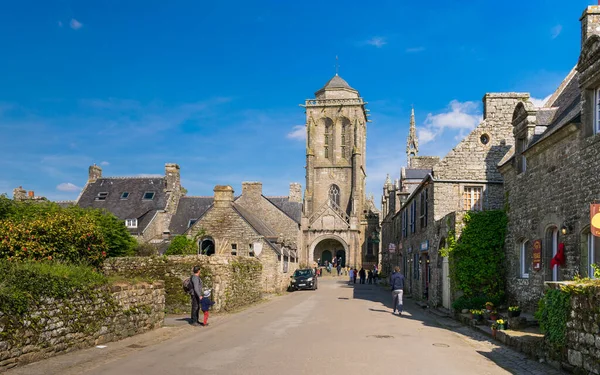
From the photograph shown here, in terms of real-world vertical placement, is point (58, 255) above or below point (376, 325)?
above

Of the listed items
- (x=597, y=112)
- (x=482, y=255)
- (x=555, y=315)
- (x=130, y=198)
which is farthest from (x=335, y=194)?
(x=555, y=315)

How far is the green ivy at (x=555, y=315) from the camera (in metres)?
8.57

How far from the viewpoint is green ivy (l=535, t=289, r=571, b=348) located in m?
8.57

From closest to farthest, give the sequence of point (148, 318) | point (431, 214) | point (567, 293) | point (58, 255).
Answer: point (567, 293) < point (148, 318) < point (58, 255) < point (431, 214)

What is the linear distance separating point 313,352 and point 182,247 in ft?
60.8

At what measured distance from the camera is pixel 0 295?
7.95m

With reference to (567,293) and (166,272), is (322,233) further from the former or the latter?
(567,293)

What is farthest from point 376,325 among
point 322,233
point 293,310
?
point 322,233

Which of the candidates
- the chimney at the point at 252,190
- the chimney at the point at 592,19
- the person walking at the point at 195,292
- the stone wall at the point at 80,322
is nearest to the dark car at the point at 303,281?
the chimney at the point at 252,190

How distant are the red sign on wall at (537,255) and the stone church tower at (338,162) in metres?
53.8

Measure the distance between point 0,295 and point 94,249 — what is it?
780 centimetres

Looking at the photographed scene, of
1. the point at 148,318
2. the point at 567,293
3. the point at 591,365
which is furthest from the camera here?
the point at 148,318

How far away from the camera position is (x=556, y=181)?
43.5ft

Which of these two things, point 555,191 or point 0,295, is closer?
point 0,295
